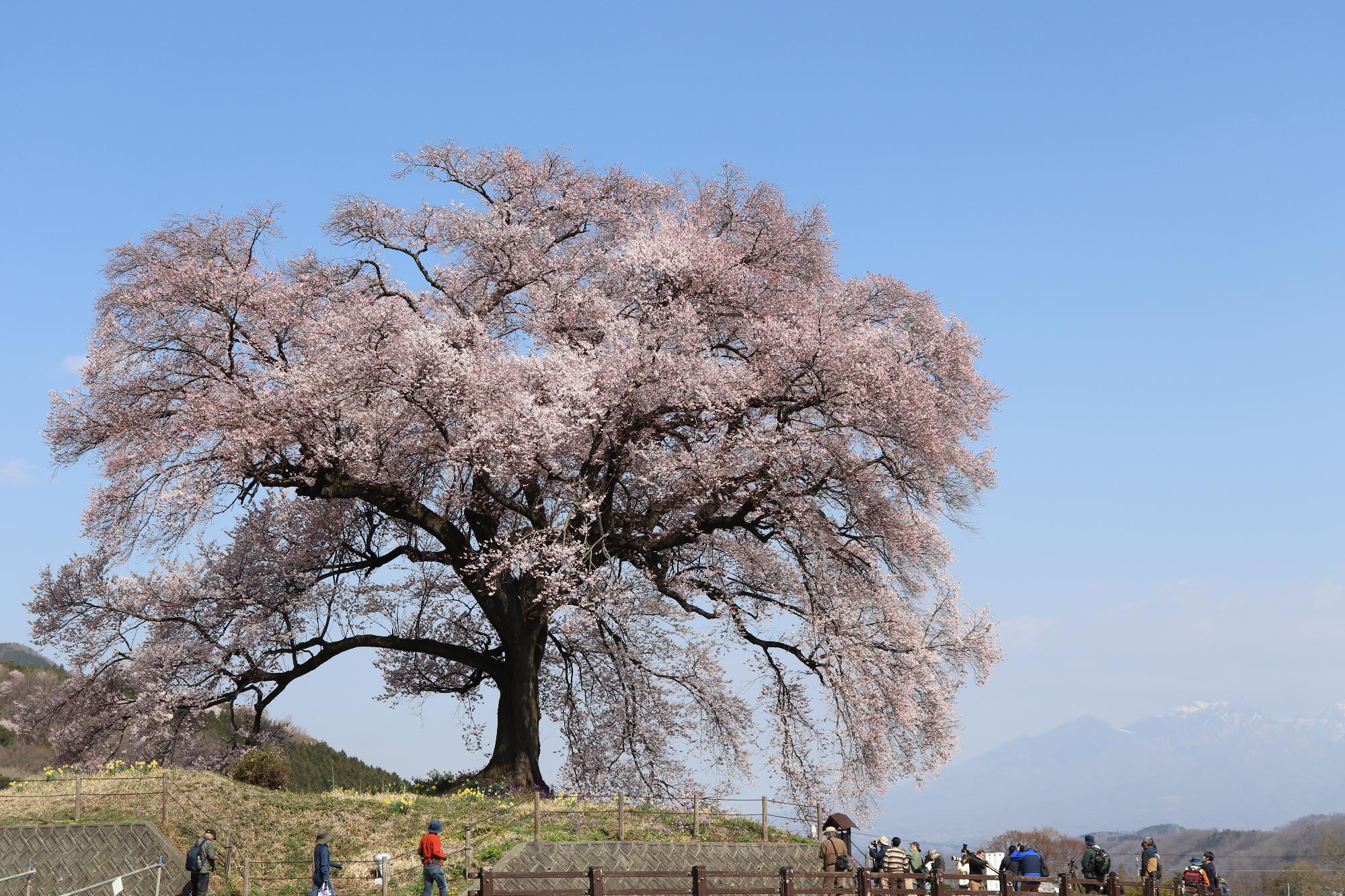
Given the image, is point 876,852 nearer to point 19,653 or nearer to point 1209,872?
point 1209,872

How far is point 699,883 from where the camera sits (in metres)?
19.6

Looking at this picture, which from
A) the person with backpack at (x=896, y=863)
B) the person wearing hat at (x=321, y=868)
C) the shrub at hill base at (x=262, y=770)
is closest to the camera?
the person wearing hat at (x=321, y=868)

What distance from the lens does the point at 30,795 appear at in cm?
2545

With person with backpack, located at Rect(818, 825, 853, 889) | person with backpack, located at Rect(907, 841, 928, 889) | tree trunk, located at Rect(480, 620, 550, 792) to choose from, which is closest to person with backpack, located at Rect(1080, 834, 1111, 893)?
person with backpack, located at Rect(907, 841, 928, 889)

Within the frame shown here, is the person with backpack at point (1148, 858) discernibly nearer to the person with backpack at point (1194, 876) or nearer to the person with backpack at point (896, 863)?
the person with backpack at point (1194, 876)

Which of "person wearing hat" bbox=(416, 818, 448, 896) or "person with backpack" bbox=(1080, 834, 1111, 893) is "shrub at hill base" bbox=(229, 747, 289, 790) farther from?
"person with backpack" bbox=(1080, 834, 1111, 893)

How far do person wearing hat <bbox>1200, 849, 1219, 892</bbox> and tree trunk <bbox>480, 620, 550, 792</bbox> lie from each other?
15.2m

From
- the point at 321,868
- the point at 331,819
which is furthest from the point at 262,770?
the point at 321,868

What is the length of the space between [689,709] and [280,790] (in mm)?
10085

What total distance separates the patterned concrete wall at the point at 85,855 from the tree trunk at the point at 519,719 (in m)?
8.23

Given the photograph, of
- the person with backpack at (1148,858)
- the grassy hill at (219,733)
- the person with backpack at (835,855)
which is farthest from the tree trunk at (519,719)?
the grassy hill at (219,733)

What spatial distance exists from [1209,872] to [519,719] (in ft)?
53.7

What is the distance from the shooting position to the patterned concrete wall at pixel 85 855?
22953 millimetres

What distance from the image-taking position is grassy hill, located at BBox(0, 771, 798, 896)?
23547 millimetres
